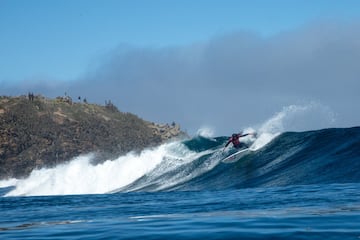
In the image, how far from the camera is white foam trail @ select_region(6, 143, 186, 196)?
34.0m

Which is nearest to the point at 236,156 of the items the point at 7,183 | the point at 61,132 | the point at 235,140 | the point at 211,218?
the point at 235,140

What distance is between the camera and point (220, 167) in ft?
88.0

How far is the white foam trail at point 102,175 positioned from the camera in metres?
34.0

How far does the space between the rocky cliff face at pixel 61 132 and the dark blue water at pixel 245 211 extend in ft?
221

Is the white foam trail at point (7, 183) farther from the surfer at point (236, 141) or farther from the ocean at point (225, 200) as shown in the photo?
the surfer at point (236, 141)

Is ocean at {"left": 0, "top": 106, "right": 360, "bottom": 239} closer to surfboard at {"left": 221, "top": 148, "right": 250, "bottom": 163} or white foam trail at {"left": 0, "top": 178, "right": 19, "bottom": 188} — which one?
surfboard at {"left": 221, "top": 148, "right": 250, "bottom": 163}

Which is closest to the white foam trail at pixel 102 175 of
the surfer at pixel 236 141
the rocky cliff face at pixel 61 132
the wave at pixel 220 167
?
the wave at pixel 220 167

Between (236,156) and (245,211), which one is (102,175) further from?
(245,211)

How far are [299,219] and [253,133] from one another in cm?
1944

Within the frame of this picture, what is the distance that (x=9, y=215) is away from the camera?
14.6 meters

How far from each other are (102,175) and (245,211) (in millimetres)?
24881

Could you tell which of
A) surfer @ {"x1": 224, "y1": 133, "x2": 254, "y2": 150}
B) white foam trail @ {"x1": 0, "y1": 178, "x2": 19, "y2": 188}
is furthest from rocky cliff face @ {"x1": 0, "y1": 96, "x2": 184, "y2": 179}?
surfer @ {"x1": 224, "y1": 133, "x2": 254, "y2": 150}

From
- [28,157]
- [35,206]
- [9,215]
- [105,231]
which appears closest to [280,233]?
[105,231]

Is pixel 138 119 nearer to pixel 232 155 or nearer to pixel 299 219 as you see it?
pixel 232 155
